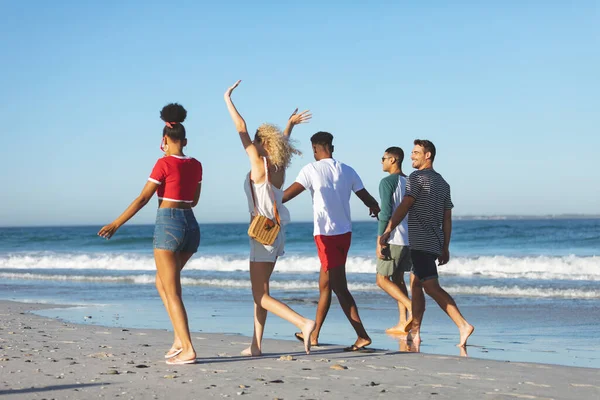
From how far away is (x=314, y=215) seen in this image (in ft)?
19.9

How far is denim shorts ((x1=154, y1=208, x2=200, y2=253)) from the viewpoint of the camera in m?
5.16

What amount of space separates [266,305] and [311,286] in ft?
30.2

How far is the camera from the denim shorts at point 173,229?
516 centimetres

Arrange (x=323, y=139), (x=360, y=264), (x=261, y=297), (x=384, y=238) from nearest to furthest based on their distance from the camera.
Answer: (x=261, y=297) → (x=323, y=139) → (x=384, y=238) → (x=360, y=264)

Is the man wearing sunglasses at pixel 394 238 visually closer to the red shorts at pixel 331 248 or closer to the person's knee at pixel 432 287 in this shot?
the person's knee at pixel 432 287

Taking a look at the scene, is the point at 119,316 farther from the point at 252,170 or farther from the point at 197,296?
the point at 252,170

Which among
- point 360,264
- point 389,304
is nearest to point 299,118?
point 389,304

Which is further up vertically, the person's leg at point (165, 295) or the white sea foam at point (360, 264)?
the person's leg at point (165, 295)

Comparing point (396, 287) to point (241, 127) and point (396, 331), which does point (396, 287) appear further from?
point (241, 127)

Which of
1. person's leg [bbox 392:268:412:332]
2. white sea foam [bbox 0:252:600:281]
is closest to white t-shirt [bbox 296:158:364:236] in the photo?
person's leg [bbox 392:268:412:332]

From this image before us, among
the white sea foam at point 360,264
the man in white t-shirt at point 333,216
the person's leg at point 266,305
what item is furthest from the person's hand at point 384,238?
the white sea foam at point 360,264

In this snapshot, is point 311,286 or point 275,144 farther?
point 311,286

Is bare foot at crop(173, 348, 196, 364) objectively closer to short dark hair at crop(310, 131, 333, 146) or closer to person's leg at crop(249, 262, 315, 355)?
person's leg at crop(249, 262, 315, 355)

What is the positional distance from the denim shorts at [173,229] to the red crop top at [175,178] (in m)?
0.10
